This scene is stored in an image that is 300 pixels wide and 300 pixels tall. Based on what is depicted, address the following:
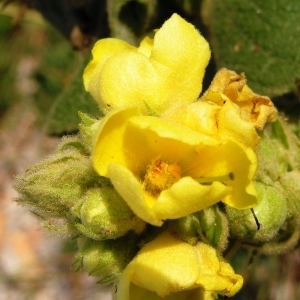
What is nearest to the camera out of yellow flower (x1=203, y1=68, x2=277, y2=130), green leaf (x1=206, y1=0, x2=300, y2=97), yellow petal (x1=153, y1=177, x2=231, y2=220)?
yellow petal (x1=153, y1=177, x2=231, y2=220)

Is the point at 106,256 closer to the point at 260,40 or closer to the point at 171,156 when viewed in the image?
the point at 171,156

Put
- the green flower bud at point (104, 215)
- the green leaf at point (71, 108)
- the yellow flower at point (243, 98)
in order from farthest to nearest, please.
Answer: the green leaf at point (71, 108) < the yellow flower at point (243, 98) < the green flower bud at point (104, 215)

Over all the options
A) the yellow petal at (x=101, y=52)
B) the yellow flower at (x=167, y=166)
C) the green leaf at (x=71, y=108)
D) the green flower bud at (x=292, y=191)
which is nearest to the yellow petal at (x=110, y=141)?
the yellow flower at (x=167, y=166)

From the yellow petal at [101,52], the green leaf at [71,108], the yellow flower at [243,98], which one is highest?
the yellow flower at [243,98]

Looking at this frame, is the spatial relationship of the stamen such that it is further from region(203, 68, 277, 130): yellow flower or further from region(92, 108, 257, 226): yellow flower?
region(203, 68, 277, 130): yellow flower

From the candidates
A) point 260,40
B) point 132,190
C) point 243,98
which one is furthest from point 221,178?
point 260,40

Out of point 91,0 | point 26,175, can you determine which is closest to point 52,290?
point 91,0

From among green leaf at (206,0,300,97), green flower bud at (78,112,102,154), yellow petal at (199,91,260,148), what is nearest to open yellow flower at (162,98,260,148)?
yellow petal at (199,91,260,148)

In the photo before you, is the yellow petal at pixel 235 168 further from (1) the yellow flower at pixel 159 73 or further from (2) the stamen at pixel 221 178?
(1) the yellow flower at pixel 159 73
